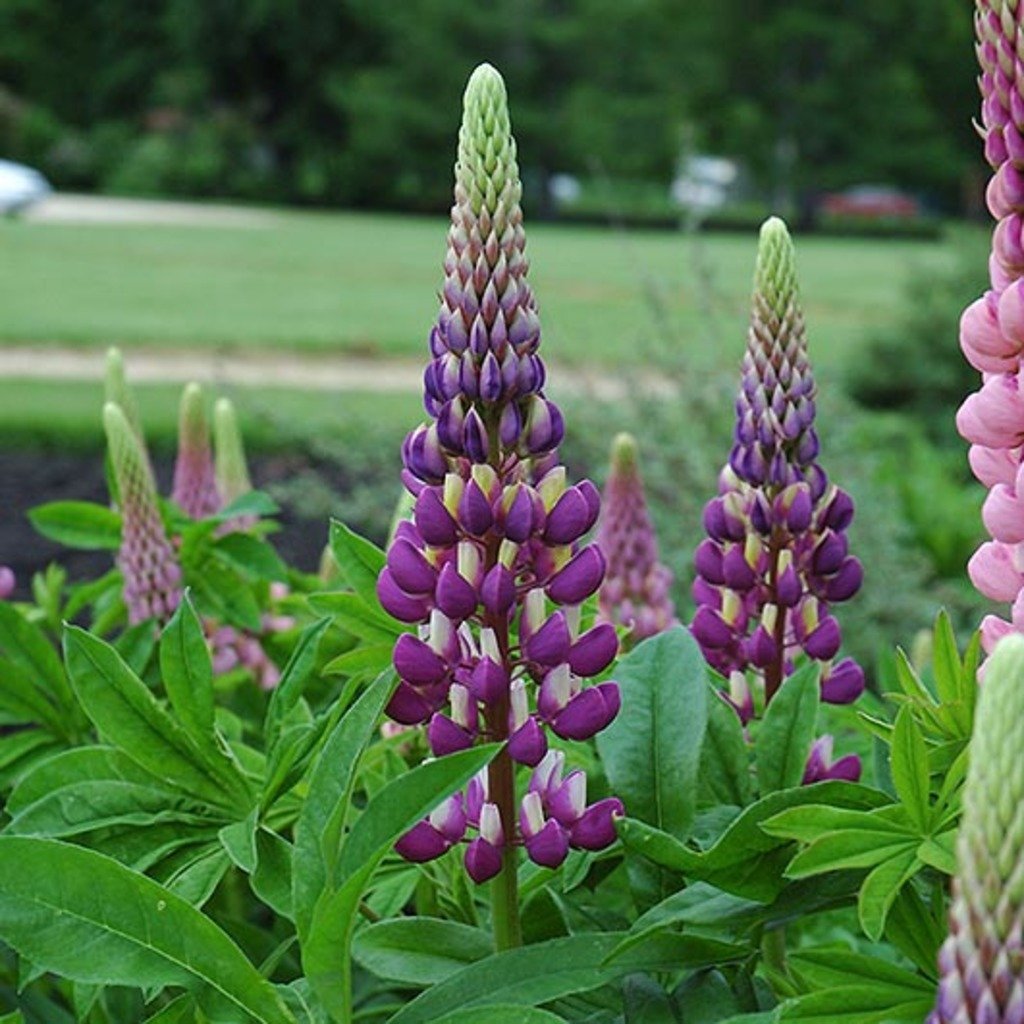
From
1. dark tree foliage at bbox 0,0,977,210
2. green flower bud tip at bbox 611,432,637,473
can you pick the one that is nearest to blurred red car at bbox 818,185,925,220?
dark tree foliage at bbox 0,0,977,210

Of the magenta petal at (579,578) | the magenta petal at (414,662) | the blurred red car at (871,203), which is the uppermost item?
the blurred red car at (871,203)

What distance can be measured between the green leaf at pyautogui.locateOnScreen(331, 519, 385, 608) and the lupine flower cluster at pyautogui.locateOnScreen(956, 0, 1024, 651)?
0.46 m

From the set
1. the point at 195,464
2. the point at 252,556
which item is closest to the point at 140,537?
the point at 252,556

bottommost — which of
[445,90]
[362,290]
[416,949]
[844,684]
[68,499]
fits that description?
[68,499]

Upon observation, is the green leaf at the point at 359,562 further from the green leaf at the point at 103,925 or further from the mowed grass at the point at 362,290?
the mowed grass at the point at 362,290

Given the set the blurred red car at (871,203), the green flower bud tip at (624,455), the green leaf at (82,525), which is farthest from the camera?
the blurred red car at (871,203)

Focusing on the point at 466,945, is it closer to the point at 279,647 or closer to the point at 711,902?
the point at 711,902

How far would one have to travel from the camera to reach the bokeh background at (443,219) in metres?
6.37

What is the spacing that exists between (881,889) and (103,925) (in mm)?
421

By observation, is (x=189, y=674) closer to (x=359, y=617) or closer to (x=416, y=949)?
(x=359, y=617)

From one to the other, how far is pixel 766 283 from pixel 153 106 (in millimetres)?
52922

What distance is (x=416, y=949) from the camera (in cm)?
103

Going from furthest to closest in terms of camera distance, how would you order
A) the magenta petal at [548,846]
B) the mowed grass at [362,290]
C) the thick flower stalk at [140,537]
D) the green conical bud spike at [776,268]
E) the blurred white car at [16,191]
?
the blurred white car at [16,191] → the mowed grass at [362,290] → the thick flower stalk at [140,537] → the green conical bud spike at [776,268] → the magenta petal at [548,846]

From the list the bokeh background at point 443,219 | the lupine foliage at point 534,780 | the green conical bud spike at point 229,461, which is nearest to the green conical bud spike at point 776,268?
the lupine foliage at point 534,780
